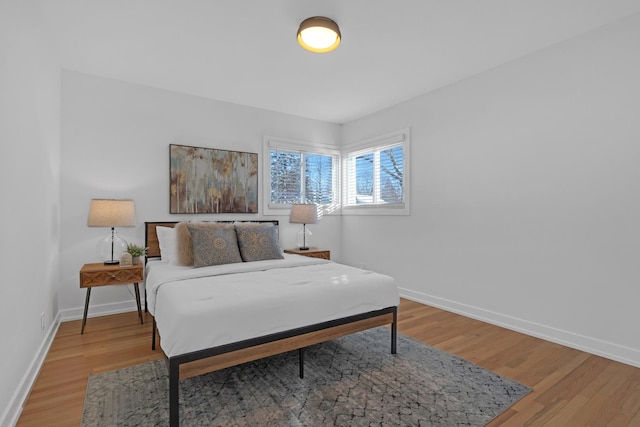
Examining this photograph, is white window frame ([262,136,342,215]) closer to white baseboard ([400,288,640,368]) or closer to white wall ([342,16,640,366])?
white wall ([342,16,640,366])

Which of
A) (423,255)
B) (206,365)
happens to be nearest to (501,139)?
(423,255)

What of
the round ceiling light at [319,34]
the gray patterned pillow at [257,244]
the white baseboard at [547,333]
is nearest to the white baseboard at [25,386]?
the gray patterned pillow at [257,244]

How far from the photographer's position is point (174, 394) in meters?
1.67

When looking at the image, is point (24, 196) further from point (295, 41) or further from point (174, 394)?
point (295, 41)

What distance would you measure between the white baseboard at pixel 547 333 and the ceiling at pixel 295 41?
257 cm

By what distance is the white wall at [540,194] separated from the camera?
2580 mm

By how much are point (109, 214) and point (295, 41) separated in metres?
2.45

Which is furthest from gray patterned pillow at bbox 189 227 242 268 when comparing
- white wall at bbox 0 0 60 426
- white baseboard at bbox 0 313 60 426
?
white baseboard at bbox 0 313 60 426

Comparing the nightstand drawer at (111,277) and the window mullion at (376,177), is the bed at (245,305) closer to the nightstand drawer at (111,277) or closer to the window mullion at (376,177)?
the nightstand drawer at (111,277)

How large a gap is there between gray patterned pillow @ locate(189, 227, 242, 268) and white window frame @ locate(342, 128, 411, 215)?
2299 millimetres

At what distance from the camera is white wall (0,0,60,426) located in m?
1.71

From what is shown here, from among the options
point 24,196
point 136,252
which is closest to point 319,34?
point 24,196

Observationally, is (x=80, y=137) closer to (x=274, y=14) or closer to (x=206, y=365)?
(x=274, y=14)

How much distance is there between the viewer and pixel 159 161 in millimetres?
3955
